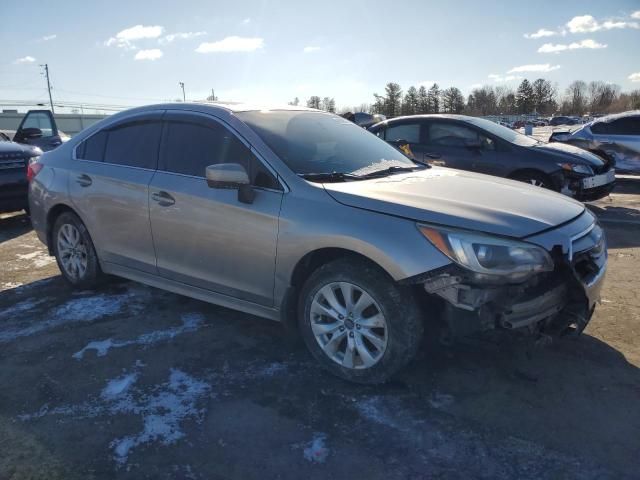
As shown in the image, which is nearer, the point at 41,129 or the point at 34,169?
the point at 34,169

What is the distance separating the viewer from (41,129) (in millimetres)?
10977

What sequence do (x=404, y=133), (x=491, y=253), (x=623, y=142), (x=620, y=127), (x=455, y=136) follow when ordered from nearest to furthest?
(x=491, y=253) → (x=455, y=136) → (x=404, y=133) → (x=623, y=142) → (x=620, y=127)

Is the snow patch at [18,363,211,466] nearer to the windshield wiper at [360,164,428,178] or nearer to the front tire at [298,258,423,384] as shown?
the front tire at [298,258,423,384]

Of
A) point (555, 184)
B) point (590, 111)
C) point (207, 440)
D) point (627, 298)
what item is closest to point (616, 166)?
point (555, 184)

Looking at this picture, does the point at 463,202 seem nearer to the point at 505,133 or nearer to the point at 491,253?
the point at 491,253

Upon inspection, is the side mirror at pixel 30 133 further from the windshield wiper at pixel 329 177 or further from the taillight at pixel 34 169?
the windshield wiper at pixel 329 177

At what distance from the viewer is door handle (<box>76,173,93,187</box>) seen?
4441 mm

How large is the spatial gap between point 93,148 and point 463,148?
557 cm


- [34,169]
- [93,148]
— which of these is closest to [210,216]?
[93,148]

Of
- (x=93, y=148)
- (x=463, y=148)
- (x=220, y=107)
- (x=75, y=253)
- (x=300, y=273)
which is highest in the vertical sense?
(x=220, y=107)

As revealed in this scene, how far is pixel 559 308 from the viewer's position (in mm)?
2922

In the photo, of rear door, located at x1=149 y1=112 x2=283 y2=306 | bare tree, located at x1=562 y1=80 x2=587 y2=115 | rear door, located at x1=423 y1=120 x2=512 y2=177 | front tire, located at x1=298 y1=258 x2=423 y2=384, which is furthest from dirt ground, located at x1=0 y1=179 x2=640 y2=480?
bare tree, located at x1=562 y1=80 x2=587 y2=115

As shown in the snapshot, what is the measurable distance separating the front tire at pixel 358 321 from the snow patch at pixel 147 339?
1.13 metres

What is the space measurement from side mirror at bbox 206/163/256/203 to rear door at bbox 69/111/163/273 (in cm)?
91
